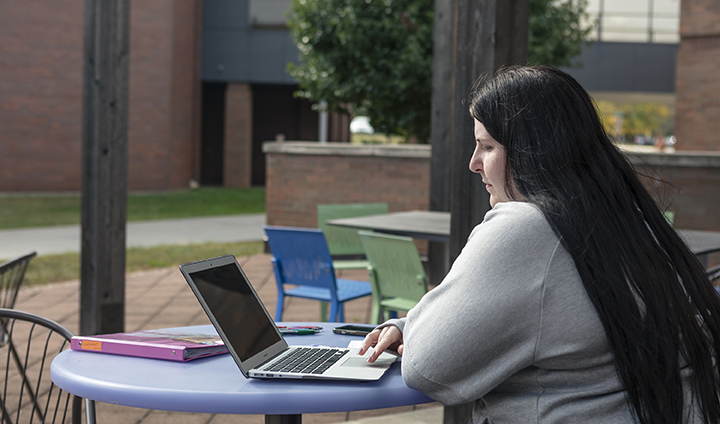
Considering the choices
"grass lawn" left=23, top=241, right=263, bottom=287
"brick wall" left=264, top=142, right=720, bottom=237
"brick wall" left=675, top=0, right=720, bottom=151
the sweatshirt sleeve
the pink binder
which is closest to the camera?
the sweatshirt sleeve

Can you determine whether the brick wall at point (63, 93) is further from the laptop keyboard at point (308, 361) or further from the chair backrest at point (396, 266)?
the laptop keyboard at point (308, 361)

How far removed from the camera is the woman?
1.29 m

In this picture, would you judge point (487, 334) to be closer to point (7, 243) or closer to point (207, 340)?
point (207, 340)

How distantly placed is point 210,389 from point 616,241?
894mm

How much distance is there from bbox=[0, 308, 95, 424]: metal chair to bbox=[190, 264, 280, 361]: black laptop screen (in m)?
0.59

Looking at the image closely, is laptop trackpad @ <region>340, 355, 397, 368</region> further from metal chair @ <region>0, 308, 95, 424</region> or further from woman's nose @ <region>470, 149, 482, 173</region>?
metal chair @ <region>0, 308, 95, 424</region>

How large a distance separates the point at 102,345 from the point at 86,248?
240 cm

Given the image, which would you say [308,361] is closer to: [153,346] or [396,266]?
[153,346]

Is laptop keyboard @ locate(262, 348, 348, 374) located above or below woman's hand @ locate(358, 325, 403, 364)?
below

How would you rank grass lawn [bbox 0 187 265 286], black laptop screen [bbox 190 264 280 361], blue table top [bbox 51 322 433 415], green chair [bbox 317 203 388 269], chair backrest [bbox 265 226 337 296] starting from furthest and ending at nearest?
grass lawn [bbox 0 187 265 286], green chair [bbox 317 203 388 269], chair backrest [bbox 265 226 337 296], black laptop screen [bbox 190 264 280 361], blue table top [bbox 51 322 433 415]

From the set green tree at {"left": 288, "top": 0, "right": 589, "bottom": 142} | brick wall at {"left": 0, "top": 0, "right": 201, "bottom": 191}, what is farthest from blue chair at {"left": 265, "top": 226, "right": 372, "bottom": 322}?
brick wall at {"left": 0, "top": 0, "right": 201, "bottom": 191}

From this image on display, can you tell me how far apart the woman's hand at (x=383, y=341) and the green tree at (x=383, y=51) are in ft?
28.1

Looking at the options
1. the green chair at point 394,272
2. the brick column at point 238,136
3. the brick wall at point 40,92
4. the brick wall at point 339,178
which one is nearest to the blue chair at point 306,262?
the green chair at point 394,272

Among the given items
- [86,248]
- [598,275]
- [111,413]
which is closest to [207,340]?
[598,275]
